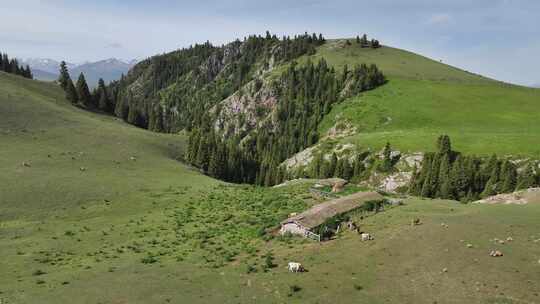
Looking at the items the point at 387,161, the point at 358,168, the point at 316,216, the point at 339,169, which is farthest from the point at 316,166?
the point at 316,216

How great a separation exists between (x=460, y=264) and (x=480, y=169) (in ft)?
305

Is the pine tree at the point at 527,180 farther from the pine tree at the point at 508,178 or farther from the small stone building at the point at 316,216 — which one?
the small stone building at the point at 316,216

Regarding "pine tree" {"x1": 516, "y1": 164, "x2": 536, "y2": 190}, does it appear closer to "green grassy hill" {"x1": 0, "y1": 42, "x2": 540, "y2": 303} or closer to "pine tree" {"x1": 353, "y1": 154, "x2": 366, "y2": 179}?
"pine tree" {"x1": 353, "y1": 154, "x2": 366, "y2": 179}

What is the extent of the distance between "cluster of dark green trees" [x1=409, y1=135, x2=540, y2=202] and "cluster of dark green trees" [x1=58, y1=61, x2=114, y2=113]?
12358 cm

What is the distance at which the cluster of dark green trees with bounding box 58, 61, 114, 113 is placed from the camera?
486ft

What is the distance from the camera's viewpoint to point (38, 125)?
95.8m

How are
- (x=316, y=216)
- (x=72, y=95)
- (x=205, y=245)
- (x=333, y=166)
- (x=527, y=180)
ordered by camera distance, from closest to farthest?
(x=205, y=245)
(x=316, y=216)
(x=527, y=180)
(x=333, y=166)
(x=72, y=95)

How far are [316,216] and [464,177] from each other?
3188 inches

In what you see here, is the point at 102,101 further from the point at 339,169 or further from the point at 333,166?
the point at 339,169

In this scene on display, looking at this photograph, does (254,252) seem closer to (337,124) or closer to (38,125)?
(38,125)

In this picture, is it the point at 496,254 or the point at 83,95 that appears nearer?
the point at 496,254

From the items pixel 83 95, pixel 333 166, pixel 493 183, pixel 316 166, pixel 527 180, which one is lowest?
pixel 316 166

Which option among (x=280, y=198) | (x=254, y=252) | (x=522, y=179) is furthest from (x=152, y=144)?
(x=522, y=179)

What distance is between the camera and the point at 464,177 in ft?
353
